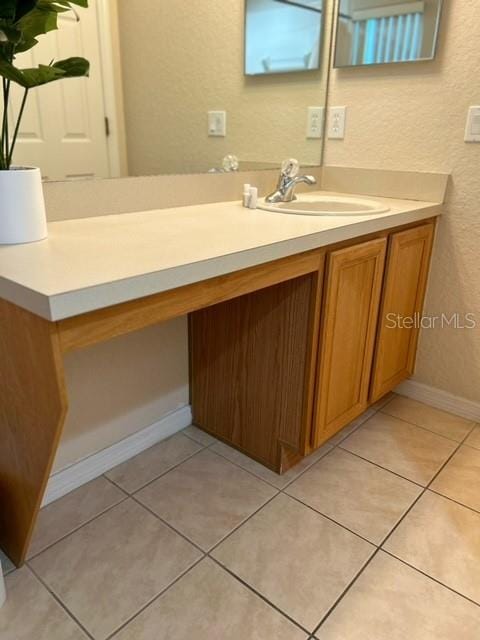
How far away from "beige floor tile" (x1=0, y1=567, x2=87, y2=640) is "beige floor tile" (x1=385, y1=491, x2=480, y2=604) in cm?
83

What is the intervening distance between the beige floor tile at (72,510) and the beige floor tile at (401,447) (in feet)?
2.76

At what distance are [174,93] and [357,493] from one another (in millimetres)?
1392

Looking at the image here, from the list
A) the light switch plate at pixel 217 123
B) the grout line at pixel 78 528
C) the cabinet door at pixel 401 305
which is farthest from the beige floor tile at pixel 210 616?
the light switch plate at pixel 217 123

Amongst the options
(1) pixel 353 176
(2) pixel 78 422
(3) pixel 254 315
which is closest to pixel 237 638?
(2) pixel 78 422

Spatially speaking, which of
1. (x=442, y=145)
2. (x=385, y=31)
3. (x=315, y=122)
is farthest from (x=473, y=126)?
(x=315, y=122)

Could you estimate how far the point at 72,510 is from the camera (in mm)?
1405

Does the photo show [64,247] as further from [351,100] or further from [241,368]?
[351,100]

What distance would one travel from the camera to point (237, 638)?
1.05 metres

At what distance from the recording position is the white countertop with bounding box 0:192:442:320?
771mm

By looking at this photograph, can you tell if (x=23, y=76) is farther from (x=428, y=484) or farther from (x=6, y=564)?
(x=428, y=484)

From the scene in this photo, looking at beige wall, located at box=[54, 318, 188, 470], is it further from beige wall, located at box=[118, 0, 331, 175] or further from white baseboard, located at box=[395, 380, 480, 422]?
white baseboard, located at box=[395, 380, 480, 422]

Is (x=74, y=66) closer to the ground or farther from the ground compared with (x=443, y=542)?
farther from the ground

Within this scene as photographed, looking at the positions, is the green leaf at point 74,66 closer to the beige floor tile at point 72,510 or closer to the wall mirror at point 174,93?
the wall mirror at point 174,93

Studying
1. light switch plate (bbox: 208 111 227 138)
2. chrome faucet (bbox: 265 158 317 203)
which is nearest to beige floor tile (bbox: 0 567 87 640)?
chrome faucet (bbox: 265 158 317 203)
